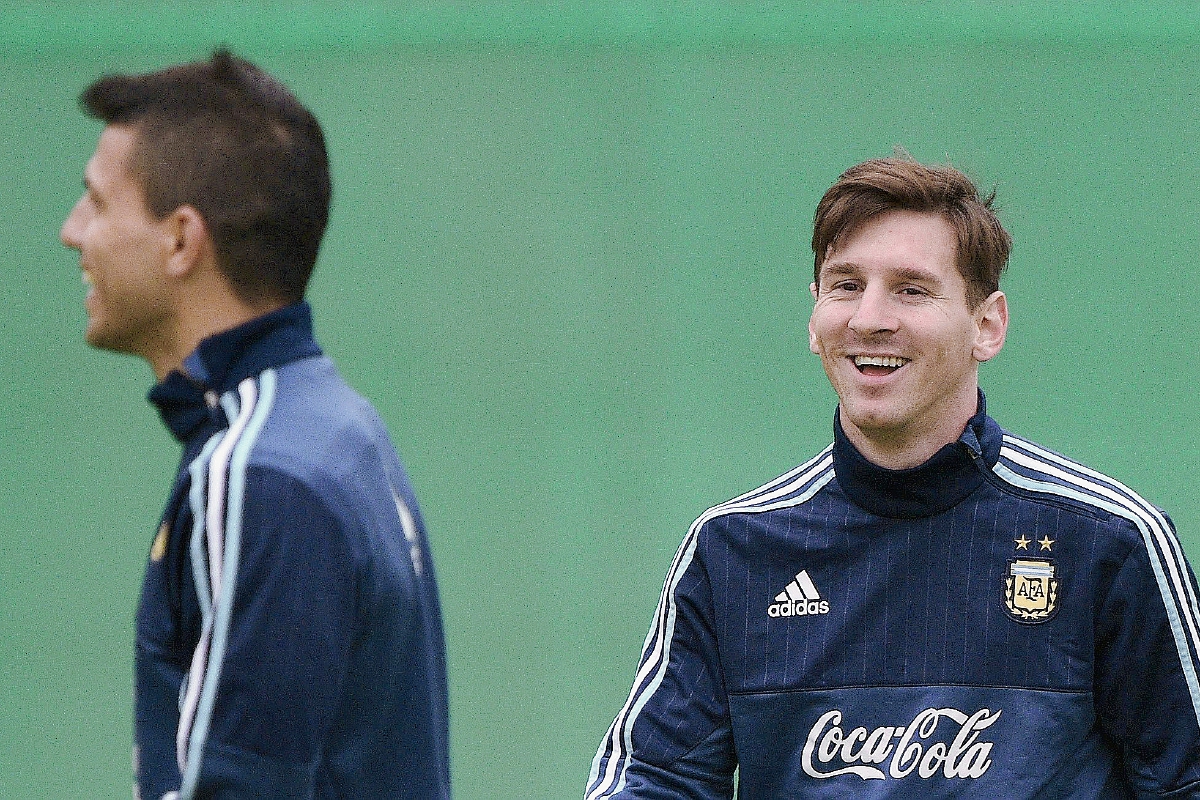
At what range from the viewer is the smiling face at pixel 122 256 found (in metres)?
1.78

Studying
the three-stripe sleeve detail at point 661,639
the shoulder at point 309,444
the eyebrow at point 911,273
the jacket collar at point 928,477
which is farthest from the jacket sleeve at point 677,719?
the shoulder at point 309,444

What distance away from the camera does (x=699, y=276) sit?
440 centimetres

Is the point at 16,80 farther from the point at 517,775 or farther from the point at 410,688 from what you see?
the point at 410,688

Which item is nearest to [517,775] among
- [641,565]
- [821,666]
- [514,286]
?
[641,565]

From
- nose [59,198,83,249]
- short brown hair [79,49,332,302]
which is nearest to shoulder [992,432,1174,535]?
short brown hair [79,49,332,302]

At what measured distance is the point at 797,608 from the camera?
2.34 m

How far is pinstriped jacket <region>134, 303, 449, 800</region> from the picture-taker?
1.59m

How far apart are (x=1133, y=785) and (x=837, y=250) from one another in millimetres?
822

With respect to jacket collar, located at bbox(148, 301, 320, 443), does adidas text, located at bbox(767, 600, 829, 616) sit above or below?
below

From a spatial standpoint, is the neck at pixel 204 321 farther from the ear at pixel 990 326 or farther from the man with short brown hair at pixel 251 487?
the ear at pixel 990 326

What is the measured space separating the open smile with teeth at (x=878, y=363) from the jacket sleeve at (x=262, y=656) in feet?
3.21

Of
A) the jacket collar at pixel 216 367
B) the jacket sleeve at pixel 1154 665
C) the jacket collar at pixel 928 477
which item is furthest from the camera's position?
the jacket collar at pixel 928 477

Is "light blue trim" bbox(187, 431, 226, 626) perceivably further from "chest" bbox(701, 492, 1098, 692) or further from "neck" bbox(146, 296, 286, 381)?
"chest" bbox(701, 492, 1098, 692)

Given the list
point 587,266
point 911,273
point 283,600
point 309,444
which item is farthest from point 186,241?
point 587,266
